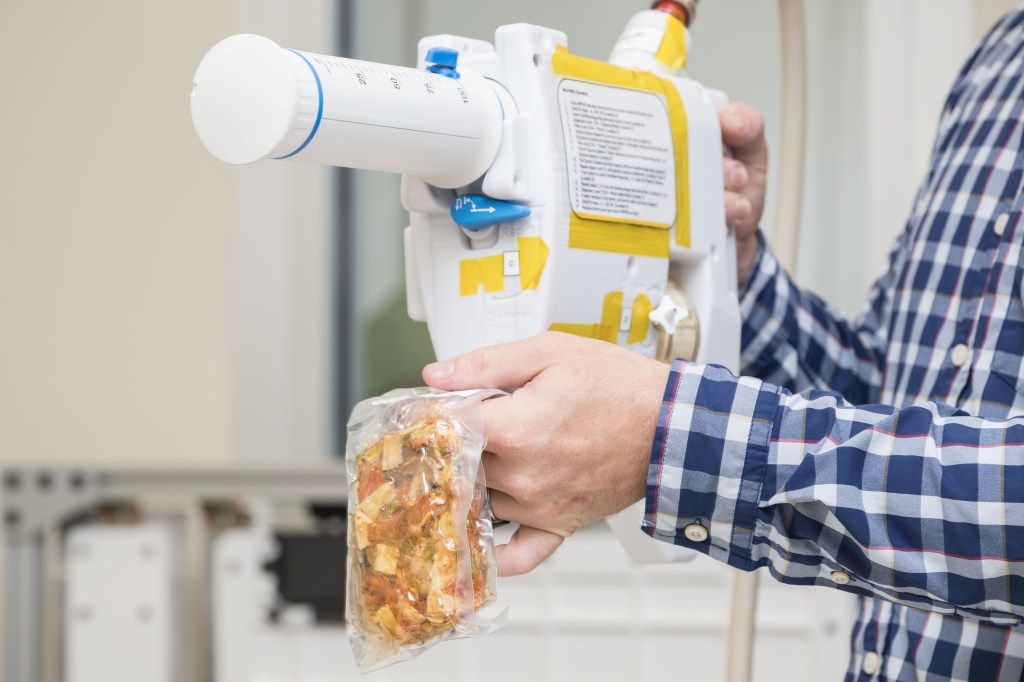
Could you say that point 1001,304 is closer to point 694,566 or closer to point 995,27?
point 995,27

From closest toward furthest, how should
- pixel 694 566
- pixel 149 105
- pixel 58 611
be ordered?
pixel 694 566, pixel 58 611, pixel 149 105

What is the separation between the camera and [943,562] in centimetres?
55

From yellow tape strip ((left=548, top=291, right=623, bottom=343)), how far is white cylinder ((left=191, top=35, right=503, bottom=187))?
0.38 ft

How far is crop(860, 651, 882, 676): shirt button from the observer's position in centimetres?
78

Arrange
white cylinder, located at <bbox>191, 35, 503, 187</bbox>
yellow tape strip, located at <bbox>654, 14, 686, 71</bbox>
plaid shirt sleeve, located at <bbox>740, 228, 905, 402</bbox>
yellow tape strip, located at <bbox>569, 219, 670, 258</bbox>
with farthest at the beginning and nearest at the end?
1. plaid shirt sleeve, located at <bbox>740, 228, 905, 402</bbox>
2. yellow tape strip, located at <bbox>654, 14, 686, 71</bbox>
3. yellow tape strip, located at <bbox>569, 219, 670, 258</bbox>
4. white cylinder, located at <bbox>191, 35, 503, 187</bbox>

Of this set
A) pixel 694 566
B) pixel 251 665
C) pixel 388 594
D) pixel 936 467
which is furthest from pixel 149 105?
pixel 936 467

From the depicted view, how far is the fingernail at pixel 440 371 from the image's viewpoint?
58cm

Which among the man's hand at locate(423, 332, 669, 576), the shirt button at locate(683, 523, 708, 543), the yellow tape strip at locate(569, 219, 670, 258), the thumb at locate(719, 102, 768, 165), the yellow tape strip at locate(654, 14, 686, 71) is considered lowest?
the shirt button at locate(683, 523, 708, 543)

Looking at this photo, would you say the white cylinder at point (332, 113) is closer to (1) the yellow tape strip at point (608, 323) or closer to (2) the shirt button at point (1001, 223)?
(1) the yellow tape strip at point (608, 323)

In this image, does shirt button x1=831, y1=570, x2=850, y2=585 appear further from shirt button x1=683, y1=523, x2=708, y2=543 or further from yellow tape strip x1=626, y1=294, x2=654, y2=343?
yellow tape strip x1=626, y1=294, x2=654, y2=343

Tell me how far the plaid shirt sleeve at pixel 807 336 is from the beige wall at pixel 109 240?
116 centimetres

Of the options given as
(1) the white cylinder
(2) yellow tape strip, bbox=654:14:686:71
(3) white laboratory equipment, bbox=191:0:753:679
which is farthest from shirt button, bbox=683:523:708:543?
(2) yellow tape strip, bbox=654:14:686:71

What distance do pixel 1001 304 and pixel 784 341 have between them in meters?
0.18

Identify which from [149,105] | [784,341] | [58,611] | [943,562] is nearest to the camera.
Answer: [943,562]
